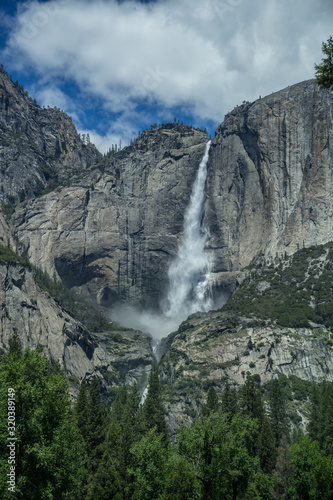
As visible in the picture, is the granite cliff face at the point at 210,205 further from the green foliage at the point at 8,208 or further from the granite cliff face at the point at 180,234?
the green foliage at the point at 8,208

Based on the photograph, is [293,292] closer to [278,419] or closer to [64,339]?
[64,339]

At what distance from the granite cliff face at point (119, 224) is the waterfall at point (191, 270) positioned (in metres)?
3.15

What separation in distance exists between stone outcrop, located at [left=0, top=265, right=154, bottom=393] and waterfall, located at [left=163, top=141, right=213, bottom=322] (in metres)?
27.0

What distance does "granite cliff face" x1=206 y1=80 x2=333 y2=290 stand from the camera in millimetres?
154875

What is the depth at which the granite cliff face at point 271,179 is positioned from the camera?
154875 millimetres

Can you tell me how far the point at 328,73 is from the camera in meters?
23.0

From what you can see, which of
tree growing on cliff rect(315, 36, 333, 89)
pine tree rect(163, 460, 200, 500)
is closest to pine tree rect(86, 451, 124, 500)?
pine tree rect(163, 460, 200, 500)

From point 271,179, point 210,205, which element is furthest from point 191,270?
point 271,179

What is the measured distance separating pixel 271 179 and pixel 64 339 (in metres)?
86.6

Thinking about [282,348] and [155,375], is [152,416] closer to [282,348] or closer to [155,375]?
[155,375]

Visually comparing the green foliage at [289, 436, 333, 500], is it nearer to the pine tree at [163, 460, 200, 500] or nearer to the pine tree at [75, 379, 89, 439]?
the pine tree at [163, 460, 200, 500]

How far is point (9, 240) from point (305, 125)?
104m

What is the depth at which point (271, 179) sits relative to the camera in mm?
165625

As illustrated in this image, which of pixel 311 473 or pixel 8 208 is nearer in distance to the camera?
pixel 311 473
